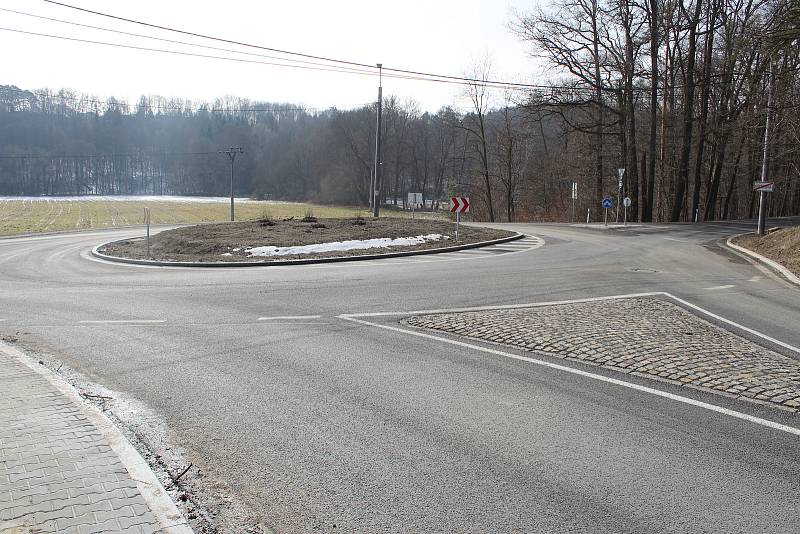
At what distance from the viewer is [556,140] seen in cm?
5794

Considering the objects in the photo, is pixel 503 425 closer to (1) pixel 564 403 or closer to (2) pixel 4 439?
(1) pixel 564 403

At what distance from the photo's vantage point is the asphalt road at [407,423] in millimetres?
3869

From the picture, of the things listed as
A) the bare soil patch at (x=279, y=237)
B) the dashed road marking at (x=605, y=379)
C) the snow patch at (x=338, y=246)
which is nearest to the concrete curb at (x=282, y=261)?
the bare soil patch at (x=279, y=237)

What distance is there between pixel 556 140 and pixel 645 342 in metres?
52.4

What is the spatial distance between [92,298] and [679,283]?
41.5ft

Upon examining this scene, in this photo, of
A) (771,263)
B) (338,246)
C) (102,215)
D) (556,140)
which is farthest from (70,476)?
(102,215)

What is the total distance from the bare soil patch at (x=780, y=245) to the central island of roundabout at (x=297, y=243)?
8.87m

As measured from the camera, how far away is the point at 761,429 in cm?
522

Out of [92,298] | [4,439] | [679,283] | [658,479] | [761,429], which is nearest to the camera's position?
[658,479]

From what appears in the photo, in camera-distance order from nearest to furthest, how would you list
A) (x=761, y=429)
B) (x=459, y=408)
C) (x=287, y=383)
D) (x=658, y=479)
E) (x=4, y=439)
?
1. (x=658, y=479)
2. (x=4, y=439)
3. (x=761, y=429)
4. (x=459, y=408)
5. (x=287, y=383)

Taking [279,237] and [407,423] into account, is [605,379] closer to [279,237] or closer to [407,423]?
[407,423]

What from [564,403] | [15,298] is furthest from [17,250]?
[564,403]

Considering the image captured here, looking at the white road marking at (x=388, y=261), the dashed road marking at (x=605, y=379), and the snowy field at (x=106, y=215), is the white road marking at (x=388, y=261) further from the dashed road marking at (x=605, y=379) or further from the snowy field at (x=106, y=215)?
the snowy field at (x=106, y=215)

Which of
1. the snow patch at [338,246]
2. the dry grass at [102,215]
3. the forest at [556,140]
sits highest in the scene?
the forest at [556,140]
